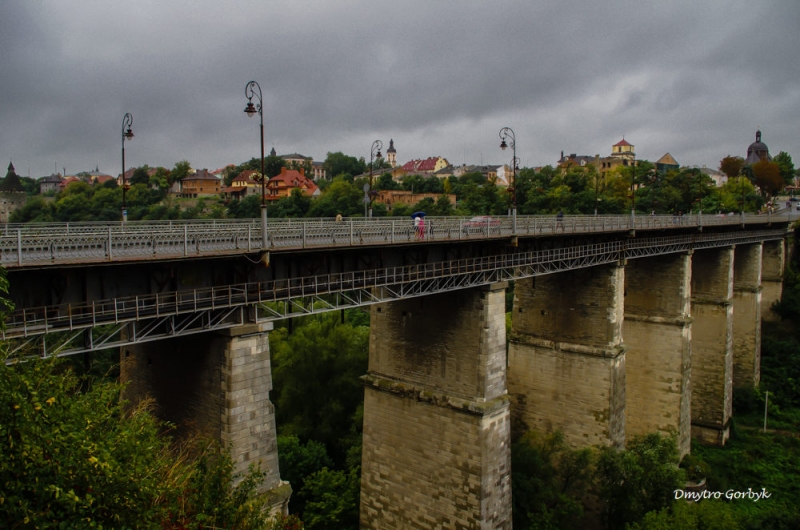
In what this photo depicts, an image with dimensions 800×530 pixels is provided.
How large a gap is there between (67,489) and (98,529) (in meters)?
0.70

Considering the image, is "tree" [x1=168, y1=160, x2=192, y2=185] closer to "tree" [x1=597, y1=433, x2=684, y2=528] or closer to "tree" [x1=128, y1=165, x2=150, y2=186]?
"tree" [x1=128, y1=165, x2=150, y2=186]

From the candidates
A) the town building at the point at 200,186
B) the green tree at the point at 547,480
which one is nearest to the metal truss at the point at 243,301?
the green tree at the point at 547,480

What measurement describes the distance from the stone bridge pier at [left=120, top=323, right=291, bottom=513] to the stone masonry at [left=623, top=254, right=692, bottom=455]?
23925mm

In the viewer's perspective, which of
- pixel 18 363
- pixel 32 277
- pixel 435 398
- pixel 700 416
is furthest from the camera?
pixel 700 416

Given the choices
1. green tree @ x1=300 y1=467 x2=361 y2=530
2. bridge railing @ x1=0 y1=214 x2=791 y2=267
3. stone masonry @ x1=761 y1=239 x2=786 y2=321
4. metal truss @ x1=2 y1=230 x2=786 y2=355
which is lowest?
green tree @ x1=300 y1=467 x2=361 y2=530

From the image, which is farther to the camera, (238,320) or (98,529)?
(238,320)

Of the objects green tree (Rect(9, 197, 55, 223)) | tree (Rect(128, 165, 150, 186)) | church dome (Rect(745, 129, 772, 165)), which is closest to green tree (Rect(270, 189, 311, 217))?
green tree (Rect(9, 197, 55, 223))

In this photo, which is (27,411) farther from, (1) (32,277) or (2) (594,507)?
(2) (594,507)

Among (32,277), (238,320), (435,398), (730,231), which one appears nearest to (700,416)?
(730,231)

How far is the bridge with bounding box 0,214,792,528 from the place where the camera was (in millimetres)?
12297

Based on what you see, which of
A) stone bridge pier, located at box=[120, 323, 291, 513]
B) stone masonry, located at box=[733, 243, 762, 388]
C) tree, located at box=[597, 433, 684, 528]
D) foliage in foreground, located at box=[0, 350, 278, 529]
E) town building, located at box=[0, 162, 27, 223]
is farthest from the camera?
town building, located at box=[0, 162, 27, 223]

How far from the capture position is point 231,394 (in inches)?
522

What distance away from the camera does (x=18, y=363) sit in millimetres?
9523

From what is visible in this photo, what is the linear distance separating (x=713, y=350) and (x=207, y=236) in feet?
114
